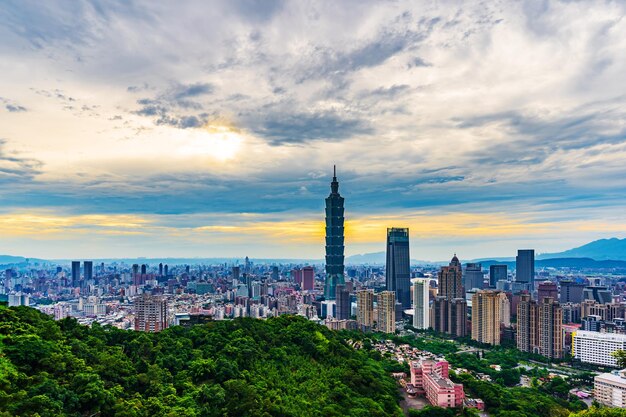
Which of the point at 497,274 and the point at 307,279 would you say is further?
the point at 497,274

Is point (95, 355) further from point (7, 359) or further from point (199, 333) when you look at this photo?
point (199, 333)

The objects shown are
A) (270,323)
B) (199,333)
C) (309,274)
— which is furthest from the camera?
(309,274)

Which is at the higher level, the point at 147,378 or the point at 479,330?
the point at 147,378

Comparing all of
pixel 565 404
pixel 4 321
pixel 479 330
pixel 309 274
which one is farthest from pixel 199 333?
pixel 309 274

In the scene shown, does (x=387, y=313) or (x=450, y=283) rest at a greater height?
(x=450, y=283)

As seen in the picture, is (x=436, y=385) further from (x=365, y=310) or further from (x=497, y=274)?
(x=497, y=274)

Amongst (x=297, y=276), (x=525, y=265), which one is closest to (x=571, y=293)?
(x=525, y=265)

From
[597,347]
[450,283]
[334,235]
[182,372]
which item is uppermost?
[334,235]
